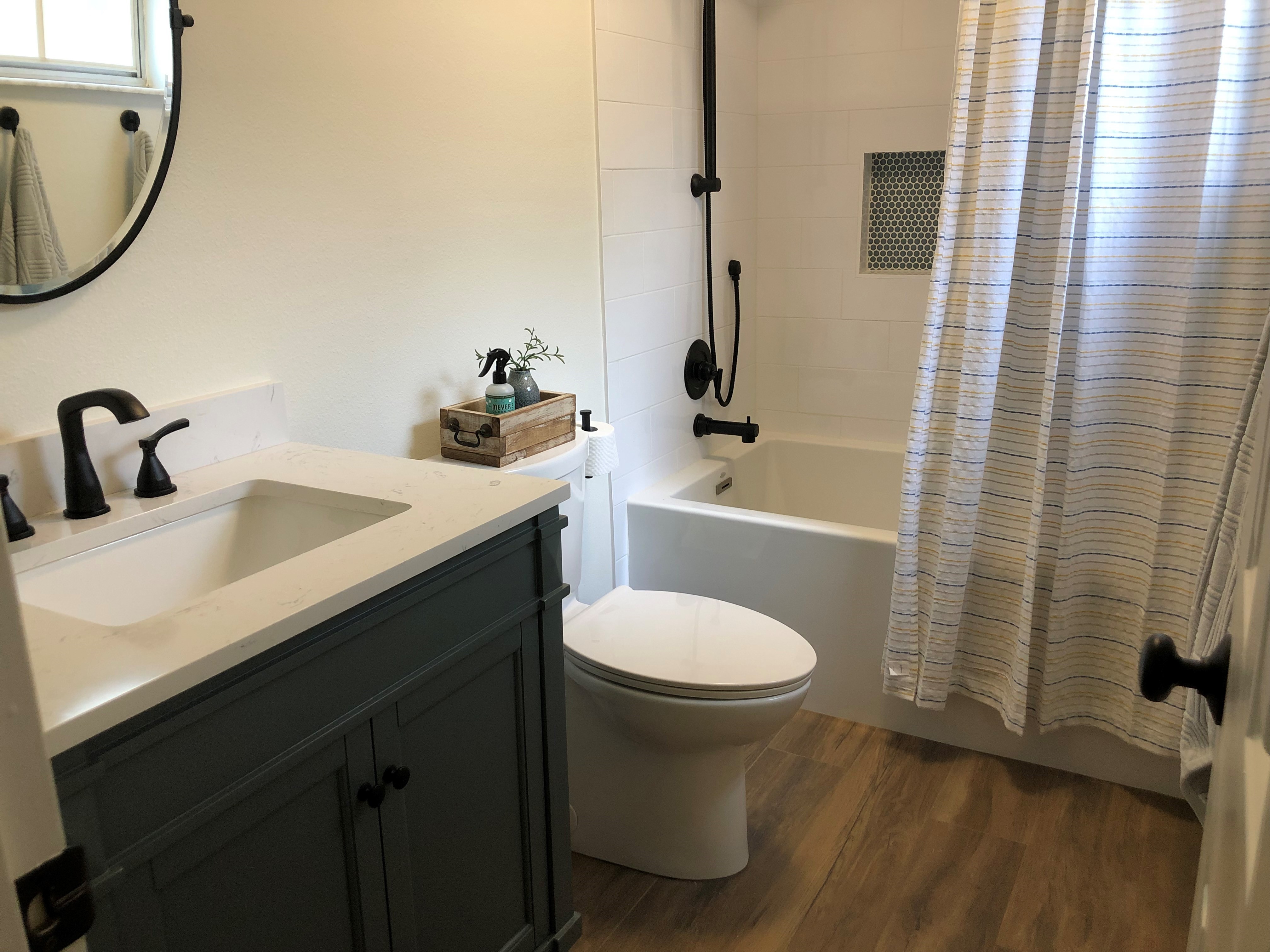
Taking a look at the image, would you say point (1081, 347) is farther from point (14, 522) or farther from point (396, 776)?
point (14, 522)

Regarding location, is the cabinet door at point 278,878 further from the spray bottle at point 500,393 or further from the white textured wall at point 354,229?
the spray bottle at point 500,393

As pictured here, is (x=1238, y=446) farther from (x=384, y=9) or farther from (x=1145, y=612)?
(x=384, y=9)

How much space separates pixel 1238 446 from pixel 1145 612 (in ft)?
2.41

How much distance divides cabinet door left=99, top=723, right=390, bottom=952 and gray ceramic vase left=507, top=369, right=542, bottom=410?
3.04 ft

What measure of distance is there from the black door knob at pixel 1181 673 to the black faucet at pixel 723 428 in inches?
83.5

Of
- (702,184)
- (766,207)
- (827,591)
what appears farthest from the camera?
(766,207)

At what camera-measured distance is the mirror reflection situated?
1276 millimetres

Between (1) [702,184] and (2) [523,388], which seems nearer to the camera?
(2) [523,388]

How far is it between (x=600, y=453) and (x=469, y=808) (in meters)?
0.88

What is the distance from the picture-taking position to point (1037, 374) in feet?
7.04

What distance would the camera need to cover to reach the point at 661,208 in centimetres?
264

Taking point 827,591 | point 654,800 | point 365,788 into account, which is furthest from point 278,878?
point 827,591

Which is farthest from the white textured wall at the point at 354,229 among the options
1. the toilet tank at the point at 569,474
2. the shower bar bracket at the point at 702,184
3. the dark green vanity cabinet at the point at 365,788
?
the dark green vanity cabinet at the point at 365,788

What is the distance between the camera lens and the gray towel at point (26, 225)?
1.28m
